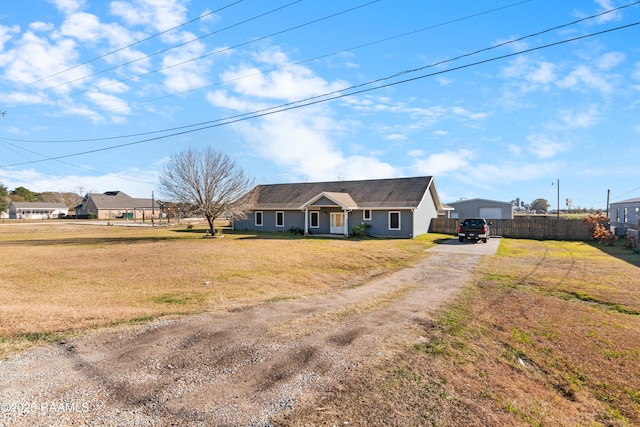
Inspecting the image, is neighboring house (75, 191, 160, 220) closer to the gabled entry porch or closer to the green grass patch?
the gabled entry porch

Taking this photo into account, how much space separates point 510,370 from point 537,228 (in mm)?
28120

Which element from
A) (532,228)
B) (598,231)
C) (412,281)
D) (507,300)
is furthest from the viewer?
(532,228)

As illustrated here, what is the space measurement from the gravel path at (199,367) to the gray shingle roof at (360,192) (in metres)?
22.0

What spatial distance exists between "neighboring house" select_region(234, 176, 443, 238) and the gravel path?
69.7 feet

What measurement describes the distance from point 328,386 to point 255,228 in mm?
32745

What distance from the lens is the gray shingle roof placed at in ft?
98.2

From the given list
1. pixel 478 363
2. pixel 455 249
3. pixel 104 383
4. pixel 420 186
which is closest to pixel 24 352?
pixel 104 383

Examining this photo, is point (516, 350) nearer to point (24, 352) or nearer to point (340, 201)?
point (24, 352)

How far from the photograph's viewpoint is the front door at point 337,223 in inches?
1238

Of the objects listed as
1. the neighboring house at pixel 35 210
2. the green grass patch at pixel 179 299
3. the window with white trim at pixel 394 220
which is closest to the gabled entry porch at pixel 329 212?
the window with white trim at pixel 394 220

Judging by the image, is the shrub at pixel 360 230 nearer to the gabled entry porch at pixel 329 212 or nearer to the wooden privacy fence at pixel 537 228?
the gabled entry porch at pixel 329 212

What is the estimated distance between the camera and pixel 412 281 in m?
12.4

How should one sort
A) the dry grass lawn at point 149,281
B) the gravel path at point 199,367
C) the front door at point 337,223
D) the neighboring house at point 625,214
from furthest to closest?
the front door at point 337,223, the neighboring house at point 625,214, the dry grass lawn at point 149,281, the gravel path at point 199,367

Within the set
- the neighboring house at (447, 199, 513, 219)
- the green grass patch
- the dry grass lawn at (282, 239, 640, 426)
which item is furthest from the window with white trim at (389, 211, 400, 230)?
the green grass patch
